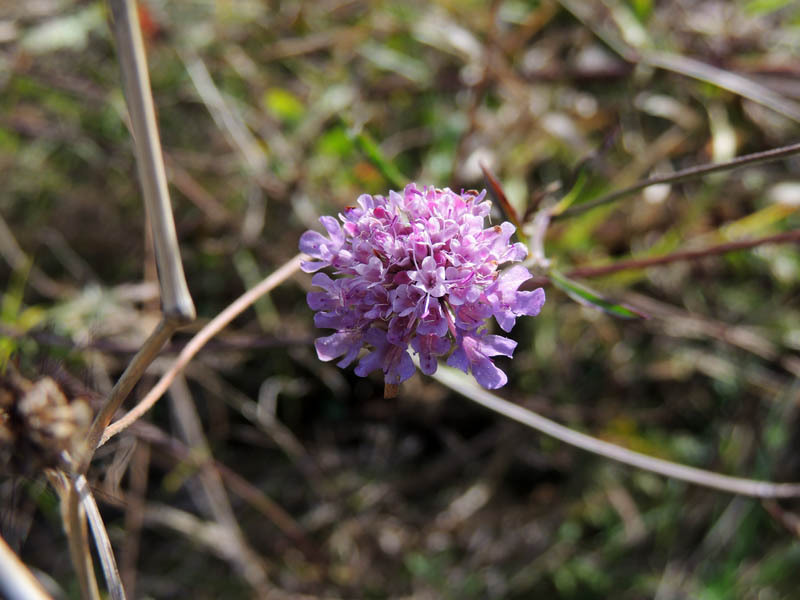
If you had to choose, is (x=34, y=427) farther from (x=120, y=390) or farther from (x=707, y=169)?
(x=707, y=169)

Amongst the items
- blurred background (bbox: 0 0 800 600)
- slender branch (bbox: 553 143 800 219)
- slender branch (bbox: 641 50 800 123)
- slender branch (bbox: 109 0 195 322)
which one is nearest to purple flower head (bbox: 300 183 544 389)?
slender branch (bbox: 109 0 195 322)

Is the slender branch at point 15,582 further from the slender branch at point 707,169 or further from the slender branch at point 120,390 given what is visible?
the slender branch at point 707,169

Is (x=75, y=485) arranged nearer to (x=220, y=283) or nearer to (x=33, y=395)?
(x=33, y=395)

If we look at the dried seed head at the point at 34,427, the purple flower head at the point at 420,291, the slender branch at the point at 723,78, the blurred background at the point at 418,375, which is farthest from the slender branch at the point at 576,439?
the slender branch at the point at 723,78

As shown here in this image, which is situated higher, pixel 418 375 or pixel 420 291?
pixel 420 291

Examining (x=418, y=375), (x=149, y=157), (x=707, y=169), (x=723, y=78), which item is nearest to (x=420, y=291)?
(x=149, y=157)
